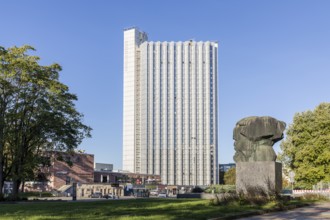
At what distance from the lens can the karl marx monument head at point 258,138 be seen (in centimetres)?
2552

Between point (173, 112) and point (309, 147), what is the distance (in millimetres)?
136209

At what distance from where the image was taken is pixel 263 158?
2536 cm

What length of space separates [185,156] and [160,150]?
33.5 feet

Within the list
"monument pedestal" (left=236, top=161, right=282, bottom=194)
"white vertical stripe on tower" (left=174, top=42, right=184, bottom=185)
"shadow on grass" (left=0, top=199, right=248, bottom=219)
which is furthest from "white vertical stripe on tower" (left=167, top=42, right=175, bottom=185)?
"shadow on grass" (left=0, top=199, right=248, bottom=219)

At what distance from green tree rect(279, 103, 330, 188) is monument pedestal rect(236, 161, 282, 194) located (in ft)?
94.1

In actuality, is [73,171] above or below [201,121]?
below

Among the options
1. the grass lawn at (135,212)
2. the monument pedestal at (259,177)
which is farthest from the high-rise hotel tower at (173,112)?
the grass lawn at (135,212)

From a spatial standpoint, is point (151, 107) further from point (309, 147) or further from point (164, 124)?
point (309, 147)

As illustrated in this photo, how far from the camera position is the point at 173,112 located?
18900 centimetres

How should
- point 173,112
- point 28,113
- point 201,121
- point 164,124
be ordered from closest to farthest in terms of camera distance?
1. point 28,113
2. point 164,124
3. point 201,121
4. point 173,112

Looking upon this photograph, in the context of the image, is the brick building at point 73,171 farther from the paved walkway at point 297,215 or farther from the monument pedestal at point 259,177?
the paved walkway at point 297,215

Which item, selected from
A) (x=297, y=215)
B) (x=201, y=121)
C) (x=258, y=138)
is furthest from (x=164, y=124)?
(x=297, y=215)

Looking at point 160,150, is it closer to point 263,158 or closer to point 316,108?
point 316,108

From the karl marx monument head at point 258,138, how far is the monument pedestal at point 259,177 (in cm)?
43
